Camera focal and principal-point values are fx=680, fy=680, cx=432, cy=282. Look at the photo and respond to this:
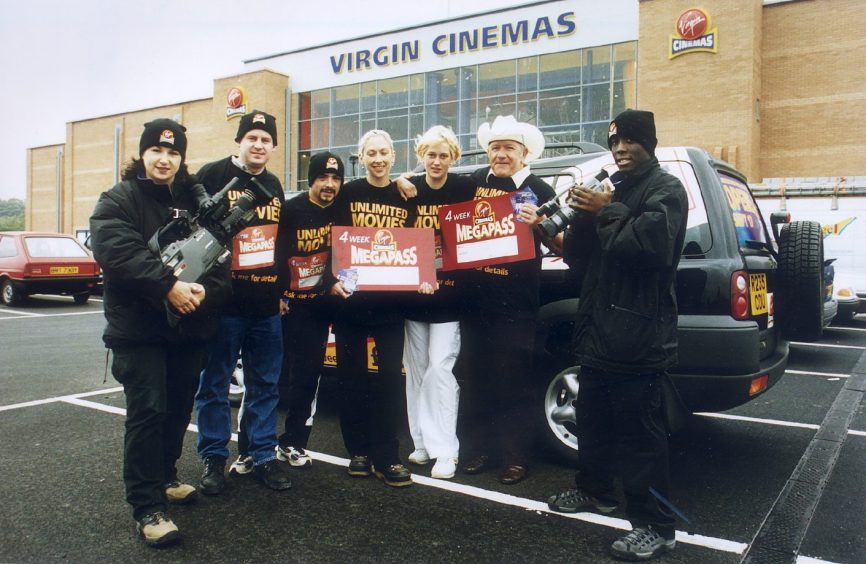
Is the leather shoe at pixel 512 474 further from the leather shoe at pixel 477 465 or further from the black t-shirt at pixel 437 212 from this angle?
the black t-shirt at pixel 437 212

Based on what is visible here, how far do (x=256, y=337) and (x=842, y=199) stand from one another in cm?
1201

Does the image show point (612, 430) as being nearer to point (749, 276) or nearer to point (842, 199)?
point (749, 276)

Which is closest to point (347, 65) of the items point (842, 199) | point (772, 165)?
point (772, 165)

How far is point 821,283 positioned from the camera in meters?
4.16

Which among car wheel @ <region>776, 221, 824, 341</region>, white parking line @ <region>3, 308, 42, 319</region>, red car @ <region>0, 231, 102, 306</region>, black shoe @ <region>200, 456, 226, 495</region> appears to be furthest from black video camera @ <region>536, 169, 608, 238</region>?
red car @ <region>0, 231, 102, 306</region>

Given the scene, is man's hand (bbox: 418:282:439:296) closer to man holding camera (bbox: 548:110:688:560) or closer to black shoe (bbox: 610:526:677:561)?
man holding camera (bbox: 548:110:688:560)

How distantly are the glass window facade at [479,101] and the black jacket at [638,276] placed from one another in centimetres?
1957

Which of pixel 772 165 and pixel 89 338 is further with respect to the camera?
pixel 772 165

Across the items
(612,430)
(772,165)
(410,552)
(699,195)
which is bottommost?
(410,552)

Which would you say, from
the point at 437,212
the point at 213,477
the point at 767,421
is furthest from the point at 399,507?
the point at 767,421

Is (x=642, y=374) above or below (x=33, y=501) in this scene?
above

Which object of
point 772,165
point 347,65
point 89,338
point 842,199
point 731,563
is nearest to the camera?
point 731,563

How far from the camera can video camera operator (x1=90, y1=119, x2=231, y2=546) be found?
9.95ft

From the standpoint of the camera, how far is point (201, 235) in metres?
3.22
